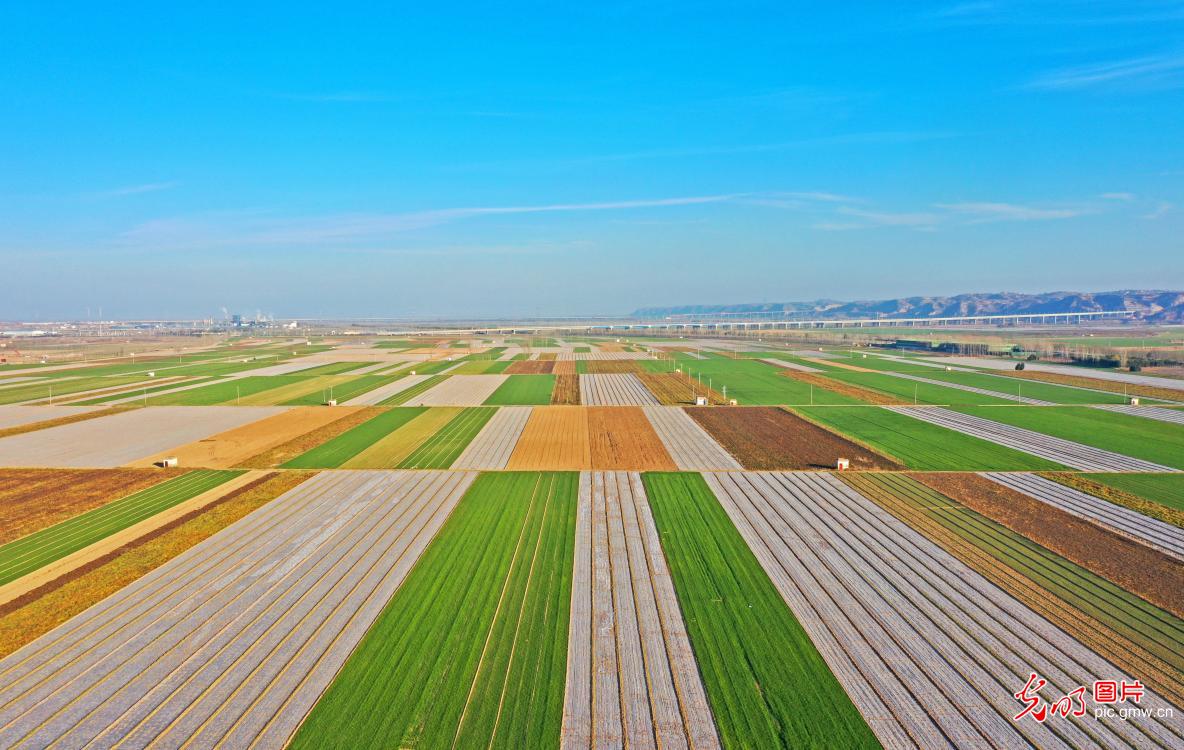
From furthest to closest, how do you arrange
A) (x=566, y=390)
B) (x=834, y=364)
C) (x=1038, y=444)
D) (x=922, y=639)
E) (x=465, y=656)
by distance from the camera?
(x=834, y=364), (x=566, y=390), (x=1038, y=444), (x=922, y=639), (x=465, y=656)

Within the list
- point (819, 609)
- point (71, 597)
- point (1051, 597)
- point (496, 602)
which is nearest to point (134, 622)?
point (71, 597)

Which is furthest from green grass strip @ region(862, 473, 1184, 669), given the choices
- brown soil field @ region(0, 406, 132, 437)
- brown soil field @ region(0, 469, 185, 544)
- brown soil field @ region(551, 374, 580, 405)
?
brown soil field @ region(0, 406, 132, 437)

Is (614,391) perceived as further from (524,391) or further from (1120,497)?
(1120,497)

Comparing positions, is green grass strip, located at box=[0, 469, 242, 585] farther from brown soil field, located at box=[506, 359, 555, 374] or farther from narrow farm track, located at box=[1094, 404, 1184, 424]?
narrow farm track, located at box=[1094, 404, 1184, 424]

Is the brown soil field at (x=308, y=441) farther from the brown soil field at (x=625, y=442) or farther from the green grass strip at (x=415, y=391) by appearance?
the brown soil field at (x=625, y=442)

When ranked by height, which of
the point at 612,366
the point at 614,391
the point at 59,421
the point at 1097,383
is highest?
the point at 59,421

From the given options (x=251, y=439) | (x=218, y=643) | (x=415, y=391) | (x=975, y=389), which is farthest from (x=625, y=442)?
(x=975, y=389)

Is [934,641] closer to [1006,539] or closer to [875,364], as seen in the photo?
[1006,539]
